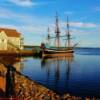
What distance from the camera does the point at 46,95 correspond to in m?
18.5

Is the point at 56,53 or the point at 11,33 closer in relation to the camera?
the point at 11,33

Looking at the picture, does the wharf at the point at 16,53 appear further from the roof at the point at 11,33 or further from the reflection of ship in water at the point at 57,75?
the reflection of ship in water at the point at 57,75

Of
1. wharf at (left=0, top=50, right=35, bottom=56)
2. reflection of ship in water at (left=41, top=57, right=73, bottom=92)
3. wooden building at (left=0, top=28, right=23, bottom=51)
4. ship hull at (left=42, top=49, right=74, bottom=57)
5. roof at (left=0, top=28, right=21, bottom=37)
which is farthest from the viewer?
ship hull at (left=42, top=49, right=74, bottom=57)

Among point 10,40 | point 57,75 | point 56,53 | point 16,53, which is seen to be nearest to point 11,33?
point 10,40

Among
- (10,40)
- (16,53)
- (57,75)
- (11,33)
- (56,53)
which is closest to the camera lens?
(57,75)

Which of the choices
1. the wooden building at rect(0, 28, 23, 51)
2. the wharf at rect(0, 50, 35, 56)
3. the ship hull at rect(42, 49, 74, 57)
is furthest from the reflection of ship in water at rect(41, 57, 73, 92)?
the ship hull at rect(42, 49, 74, 57)

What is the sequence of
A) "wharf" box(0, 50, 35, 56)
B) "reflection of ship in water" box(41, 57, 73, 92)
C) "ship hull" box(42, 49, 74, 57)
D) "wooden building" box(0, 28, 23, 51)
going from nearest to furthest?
"reflection of ship in water" box(41, 57, 73, 92), "wharf" box(0, 50, 35, 56), "wooden building" box(0, 28, 23, 51), "ship hull" box(42, 49, 74, 57)

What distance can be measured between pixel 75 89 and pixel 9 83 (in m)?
19.5

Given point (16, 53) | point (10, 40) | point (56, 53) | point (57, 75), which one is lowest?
point (57, 75)

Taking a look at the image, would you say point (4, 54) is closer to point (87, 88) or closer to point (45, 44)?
point (45, 44)

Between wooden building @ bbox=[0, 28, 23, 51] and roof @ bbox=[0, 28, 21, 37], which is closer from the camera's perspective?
wooden building @ bbox=[0, 28, 23, 51]

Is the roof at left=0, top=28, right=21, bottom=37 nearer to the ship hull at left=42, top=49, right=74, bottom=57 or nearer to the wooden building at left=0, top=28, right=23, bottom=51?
the wooden building at left=0, top=28, right=23, bottom=51

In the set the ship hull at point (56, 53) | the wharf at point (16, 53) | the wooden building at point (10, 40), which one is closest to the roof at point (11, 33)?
the wooden building at point (10, 40)

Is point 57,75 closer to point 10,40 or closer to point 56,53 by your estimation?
point 10,40
